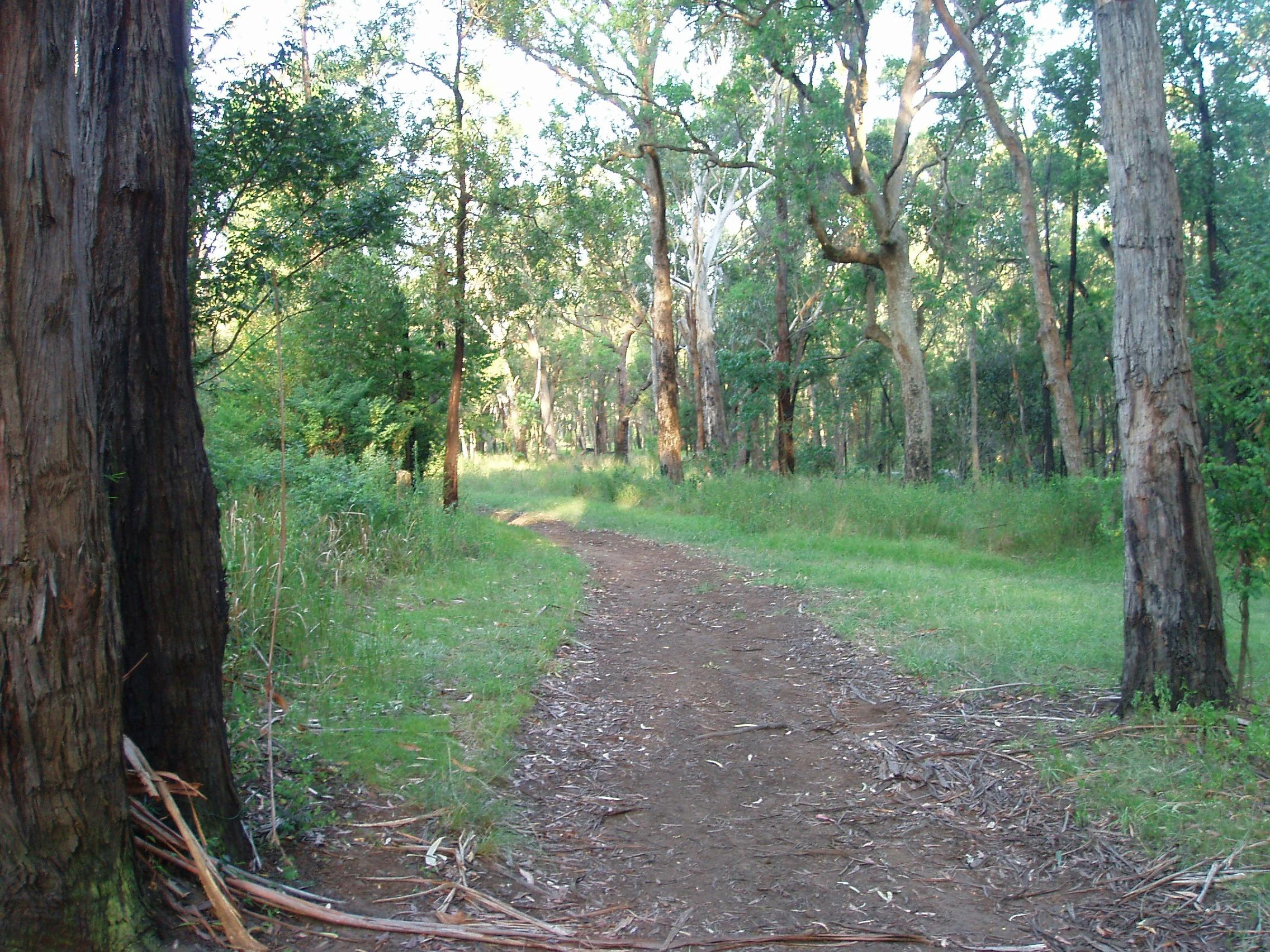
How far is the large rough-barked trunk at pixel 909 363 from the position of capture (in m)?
19.5

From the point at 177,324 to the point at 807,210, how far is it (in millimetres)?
16175

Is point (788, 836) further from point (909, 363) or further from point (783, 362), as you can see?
point (783, 362)

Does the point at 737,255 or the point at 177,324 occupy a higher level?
the point at 737,255

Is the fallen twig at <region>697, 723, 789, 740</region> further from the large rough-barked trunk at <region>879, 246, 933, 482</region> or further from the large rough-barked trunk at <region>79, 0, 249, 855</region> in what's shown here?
the large rough-barked trunk at <region>879, 246, 933, 482</region>

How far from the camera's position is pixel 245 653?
5.91m

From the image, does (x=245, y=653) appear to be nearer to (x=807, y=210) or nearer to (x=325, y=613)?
(x=325, y=613)

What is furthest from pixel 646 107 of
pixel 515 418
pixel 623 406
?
Result: pixel 515 418

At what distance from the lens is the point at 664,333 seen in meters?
24.7

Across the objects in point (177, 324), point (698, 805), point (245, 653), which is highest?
point (177, 324)

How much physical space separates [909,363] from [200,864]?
1862 cm

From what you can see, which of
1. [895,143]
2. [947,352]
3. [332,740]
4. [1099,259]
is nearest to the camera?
[332,740]

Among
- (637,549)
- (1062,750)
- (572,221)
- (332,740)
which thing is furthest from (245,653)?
(572,221)

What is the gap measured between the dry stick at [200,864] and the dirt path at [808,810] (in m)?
1.58

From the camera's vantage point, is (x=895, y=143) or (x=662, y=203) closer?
(x=895, y=143)
